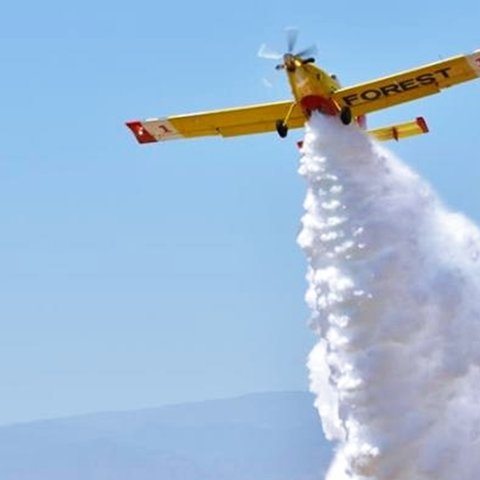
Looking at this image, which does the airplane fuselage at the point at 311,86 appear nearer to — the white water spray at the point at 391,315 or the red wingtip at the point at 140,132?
the white water spray at the point at 391,315

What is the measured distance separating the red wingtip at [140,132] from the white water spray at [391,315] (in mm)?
9301

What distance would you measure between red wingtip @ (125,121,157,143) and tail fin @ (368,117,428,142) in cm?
881

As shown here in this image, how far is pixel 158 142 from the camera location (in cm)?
5906

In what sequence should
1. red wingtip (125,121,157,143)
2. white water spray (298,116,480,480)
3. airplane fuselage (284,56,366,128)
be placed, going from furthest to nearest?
1. red wingtip (125,121,157,143)
2. airplane fuselage (284,56,366,128)
3. white water spray (298,116,480,480)

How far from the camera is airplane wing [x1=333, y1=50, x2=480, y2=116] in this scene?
5166 centimetres

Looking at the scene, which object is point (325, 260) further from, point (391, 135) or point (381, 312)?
point (391, 135)

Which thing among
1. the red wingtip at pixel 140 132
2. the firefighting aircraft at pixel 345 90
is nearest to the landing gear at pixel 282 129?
the firefighting aircraft at pixel 345 90

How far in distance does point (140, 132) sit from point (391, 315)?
14917 mm

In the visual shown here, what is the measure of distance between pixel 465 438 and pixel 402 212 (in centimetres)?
778

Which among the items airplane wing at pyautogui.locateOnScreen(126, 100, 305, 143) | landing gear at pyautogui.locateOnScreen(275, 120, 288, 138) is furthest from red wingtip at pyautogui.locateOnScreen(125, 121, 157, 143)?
landing gear at pyautogui.locateOnScreen(275, 120, 288, 138)

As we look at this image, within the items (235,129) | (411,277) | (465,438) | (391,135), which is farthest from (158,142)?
(465,438)

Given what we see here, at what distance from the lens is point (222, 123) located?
184 feet

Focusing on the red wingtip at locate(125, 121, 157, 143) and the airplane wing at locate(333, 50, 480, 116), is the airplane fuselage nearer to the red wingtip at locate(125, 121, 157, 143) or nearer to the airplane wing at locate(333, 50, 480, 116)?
the airplane wing at locate(333, 50, 480, 116)

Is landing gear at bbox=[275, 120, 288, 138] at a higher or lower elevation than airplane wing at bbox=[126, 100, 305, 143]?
lower
